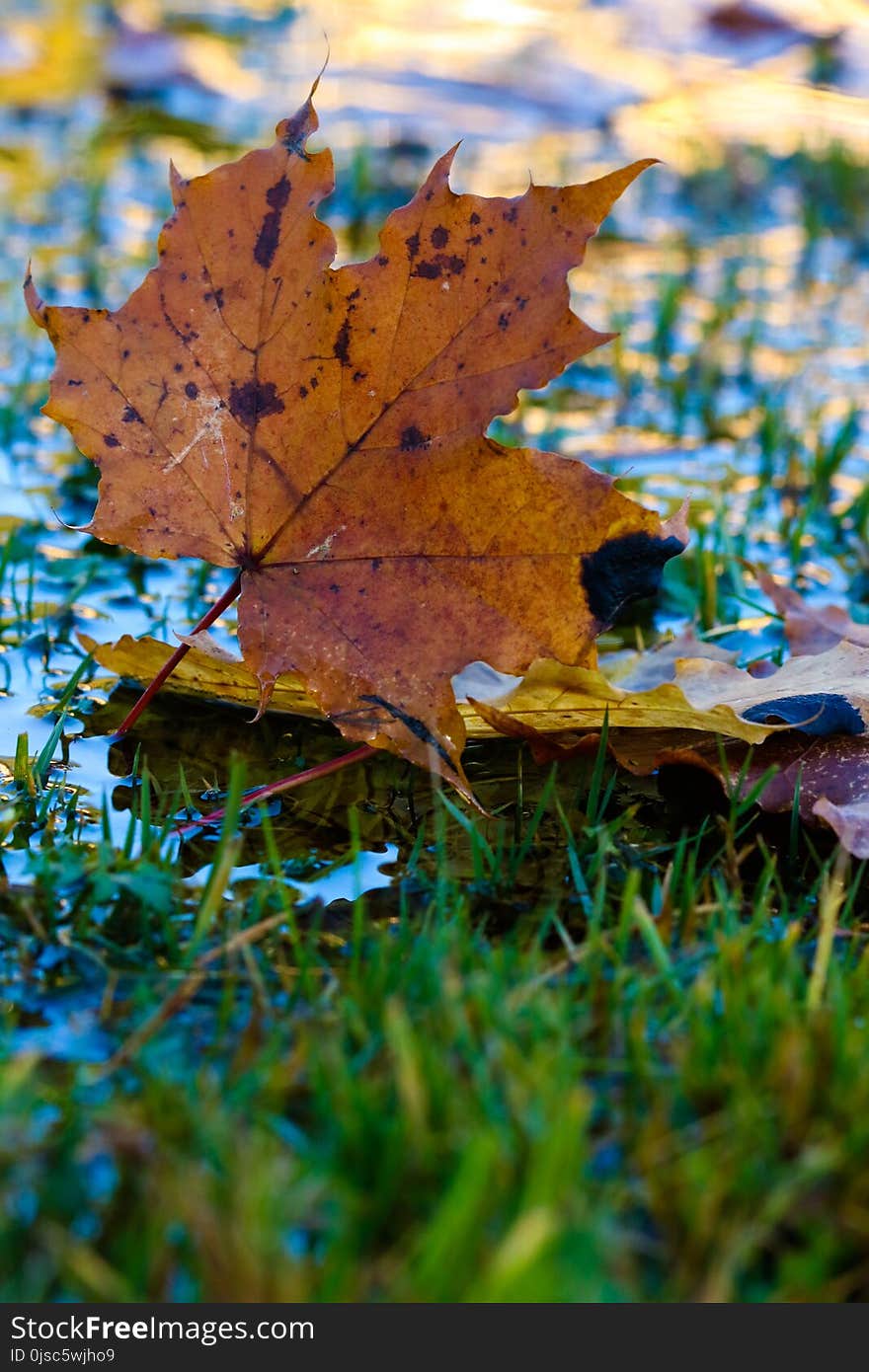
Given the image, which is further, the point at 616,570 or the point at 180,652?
the point at 180,652

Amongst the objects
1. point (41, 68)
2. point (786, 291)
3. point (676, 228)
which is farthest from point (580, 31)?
point (786, 291)

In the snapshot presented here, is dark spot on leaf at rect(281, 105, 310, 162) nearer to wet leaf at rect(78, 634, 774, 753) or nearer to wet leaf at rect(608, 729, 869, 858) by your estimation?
wet leaf at rect(78, 634, 774, 753)

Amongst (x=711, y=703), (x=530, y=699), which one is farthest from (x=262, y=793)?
(x=711, y=703)

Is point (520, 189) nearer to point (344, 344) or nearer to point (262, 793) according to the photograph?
point (344, 344)

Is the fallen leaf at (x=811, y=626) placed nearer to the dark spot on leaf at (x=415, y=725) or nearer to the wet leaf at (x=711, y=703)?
the wet leaf at (x=711, y=703)

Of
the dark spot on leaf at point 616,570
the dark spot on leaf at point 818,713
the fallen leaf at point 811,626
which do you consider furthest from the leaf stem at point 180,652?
the fallen leaf at point 811,626

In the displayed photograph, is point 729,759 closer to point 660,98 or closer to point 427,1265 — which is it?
point 427,1265
